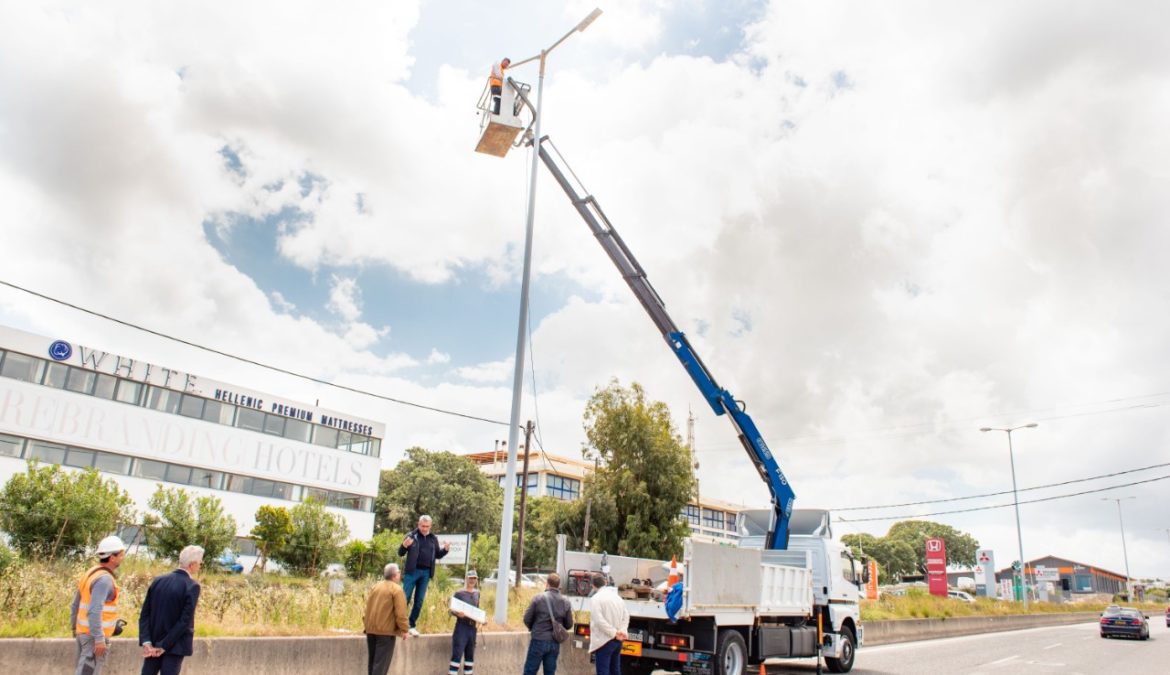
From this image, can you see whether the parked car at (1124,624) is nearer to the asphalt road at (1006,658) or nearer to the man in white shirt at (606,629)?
the asphalt road at (1006,658)

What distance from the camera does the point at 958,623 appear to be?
1211 inches

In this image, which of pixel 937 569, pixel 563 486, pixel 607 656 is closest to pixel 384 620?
pixel 607 656

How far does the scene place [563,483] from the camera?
93.9m

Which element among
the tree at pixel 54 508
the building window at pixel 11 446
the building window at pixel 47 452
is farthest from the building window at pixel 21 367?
the tree at pixel 54 508

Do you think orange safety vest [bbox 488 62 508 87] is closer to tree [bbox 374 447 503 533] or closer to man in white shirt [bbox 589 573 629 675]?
man in white shirt [bbox 589 573 629 675]

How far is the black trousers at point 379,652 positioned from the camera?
8.97m

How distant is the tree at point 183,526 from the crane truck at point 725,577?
2865 centimetres

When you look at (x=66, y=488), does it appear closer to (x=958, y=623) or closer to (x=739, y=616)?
(x=739, y=616)

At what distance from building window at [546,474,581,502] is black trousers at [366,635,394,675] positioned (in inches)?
3259

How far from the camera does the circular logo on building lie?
3859 centimetres

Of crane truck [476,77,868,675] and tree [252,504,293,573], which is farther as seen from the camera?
tree [252,504,293,573]

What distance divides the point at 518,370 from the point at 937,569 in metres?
36.2

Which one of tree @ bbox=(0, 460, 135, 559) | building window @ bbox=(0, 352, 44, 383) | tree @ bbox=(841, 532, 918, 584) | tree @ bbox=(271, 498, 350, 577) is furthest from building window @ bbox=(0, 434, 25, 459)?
tree @ bbox=(841, 532, 918, 584)

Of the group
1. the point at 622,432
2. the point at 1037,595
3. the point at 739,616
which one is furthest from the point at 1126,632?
the point at 1037,595
